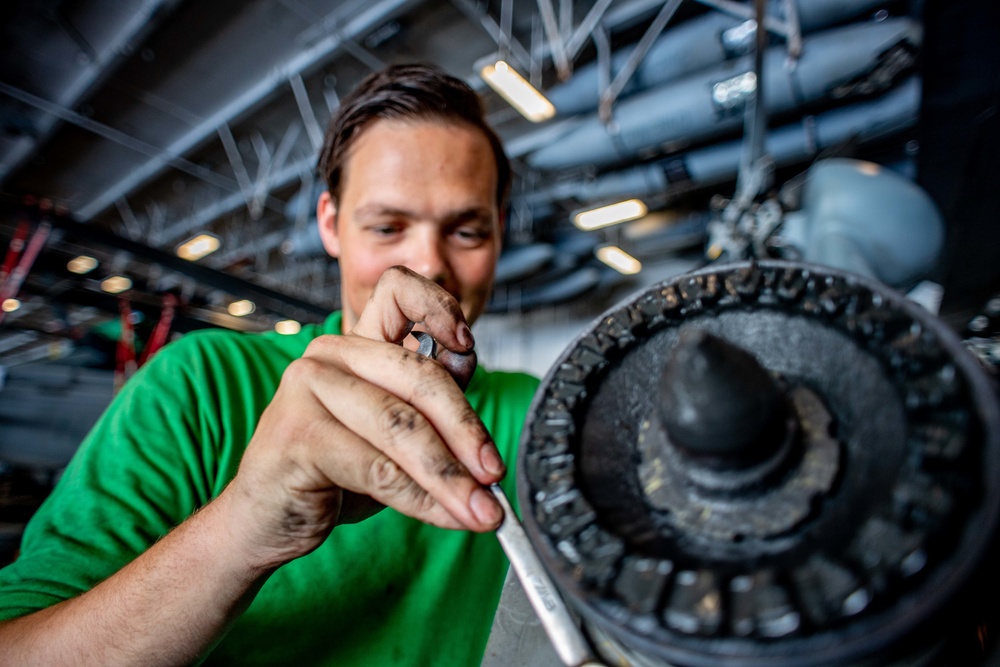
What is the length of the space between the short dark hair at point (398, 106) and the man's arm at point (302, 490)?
0.59 m

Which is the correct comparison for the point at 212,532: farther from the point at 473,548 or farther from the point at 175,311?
the point at 175,311

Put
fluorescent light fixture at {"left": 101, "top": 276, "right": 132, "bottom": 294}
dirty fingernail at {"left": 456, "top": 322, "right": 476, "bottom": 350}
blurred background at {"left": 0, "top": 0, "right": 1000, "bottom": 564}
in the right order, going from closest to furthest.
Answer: dirty fingernail at {"left": 456, "top": 322, "right": 476, "bottom": 350}, blurred background at {"left": 0, "top": 0, "right": 1000, "bottom": 564}, fluorescent light fixture at {"left": 101, "top": 276, "right": 132, "bottom": 294}

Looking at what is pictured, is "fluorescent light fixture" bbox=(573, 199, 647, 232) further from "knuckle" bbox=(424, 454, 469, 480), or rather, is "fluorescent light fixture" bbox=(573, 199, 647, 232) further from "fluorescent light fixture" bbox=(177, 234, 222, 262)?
"knuckle" bbox=(424, 454, 469, 480)

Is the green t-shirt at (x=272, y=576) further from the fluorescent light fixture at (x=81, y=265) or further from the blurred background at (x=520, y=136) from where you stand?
the fluorescent light fixture at (x=81, y=265)

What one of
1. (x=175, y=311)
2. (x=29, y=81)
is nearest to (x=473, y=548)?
(x=175, y=311)

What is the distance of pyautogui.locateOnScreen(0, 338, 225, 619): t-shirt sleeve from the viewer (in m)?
0.65

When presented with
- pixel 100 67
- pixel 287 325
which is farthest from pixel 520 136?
pixel 100 67

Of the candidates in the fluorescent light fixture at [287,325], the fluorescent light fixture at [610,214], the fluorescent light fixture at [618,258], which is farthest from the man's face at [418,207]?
the fluorescent light fixture at [287,325]

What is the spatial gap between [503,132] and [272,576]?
5051mm

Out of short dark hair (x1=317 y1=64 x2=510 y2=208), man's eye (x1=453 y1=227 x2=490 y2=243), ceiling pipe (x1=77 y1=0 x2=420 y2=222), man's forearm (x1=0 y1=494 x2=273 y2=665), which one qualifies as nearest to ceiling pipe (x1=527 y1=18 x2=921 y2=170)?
ceiling pipe (x1=77 y1=0 x2=420 y2=222)

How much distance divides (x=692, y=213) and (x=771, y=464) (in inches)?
230

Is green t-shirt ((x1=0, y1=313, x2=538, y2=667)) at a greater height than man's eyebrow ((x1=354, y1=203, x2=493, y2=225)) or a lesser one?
lesser

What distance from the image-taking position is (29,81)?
15.6ft

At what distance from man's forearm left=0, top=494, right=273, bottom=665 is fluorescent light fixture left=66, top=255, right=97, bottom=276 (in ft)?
12.7
